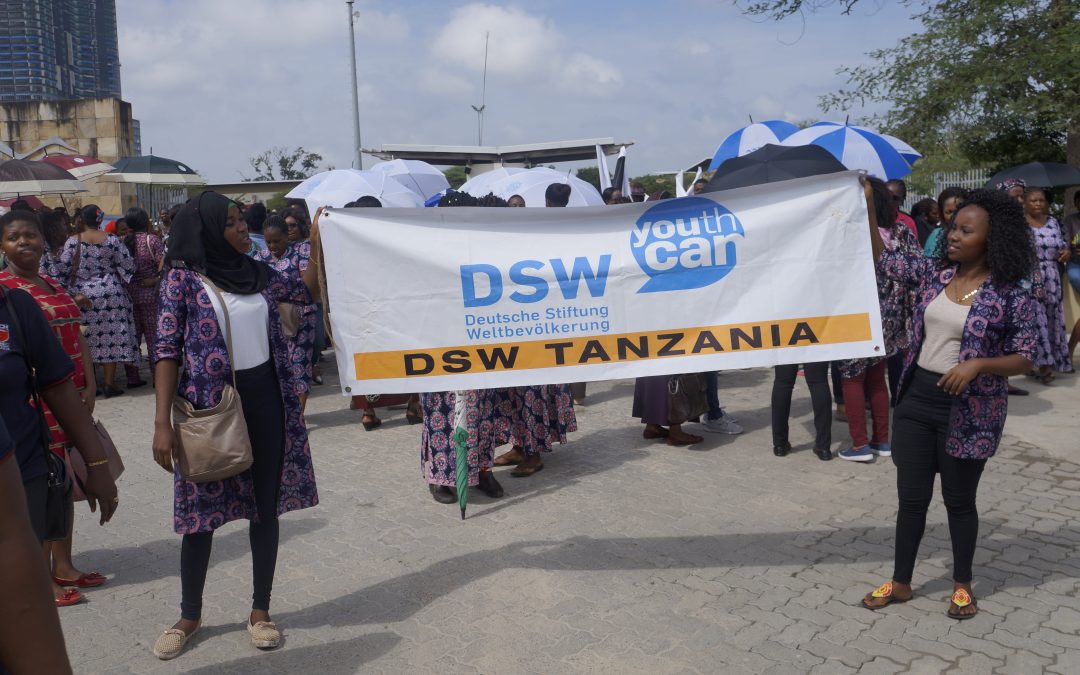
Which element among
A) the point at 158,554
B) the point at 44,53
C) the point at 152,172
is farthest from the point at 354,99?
the point at 44,53

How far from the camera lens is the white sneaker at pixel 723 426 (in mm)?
8039

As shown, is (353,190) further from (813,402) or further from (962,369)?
(962,369)

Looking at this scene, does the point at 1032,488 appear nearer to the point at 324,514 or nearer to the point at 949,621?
the point at 949,621

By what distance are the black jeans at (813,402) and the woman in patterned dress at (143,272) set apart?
744cm

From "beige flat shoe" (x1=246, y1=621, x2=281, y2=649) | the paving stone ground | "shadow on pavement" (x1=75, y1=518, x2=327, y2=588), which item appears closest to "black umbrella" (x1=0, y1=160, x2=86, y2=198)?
the paving stone ground

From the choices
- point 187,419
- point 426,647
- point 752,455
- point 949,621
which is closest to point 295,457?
point 187,419

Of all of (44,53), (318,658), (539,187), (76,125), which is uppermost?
(44,53)

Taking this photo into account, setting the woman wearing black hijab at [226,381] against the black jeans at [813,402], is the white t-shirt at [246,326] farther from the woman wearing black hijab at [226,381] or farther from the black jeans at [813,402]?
the black jeans at [813,402]

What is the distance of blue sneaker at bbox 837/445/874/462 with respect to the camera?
704 cm

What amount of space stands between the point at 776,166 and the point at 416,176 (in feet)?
27.8

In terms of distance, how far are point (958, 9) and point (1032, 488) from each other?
33.9ft

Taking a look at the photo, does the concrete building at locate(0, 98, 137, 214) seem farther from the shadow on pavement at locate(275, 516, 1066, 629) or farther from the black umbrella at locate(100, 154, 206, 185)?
the shadow on pavement at locate(275, 516, 1066, 629)

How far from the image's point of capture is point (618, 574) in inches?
195

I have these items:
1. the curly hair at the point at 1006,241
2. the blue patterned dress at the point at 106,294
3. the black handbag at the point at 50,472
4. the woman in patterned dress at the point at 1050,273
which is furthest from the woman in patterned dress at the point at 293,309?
the woman in patterned dress at the point at 1050,273
